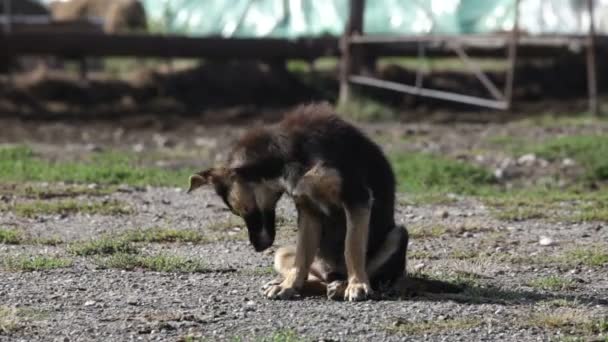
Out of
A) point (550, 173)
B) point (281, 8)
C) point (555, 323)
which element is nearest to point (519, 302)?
point (555, 323)

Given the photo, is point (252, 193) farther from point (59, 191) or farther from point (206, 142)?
point (206, 142)

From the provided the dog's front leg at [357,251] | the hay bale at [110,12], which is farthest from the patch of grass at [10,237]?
the hay bale at [110,12]

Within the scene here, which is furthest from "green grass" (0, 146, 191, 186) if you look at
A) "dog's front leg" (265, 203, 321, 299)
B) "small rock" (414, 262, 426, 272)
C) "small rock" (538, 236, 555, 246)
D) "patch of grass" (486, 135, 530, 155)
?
"dog's front leg" (265, 203, 321, 299)

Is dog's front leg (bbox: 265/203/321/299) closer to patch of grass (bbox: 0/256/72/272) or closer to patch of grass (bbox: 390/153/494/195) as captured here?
patch of grass (bbox: 0/256/72/272)

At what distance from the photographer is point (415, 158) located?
14672 millimetres

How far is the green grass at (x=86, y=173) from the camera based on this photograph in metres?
13.1

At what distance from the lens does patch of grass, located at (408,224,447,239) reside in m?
10.3

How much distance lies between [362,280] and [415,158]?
704 cm


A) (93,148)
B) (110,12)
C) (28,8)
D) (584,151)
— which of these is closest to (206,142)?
(93,148)

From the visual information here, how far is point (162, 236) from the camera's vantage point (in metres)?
10.0

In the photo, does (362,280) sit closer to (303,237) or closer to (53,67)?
(303,237)

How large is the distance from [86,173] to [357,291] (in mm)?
6121

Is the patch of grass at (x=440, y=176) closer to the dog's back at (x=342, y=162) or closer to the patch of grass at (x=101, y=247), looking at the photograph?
the patch of grass at (x=101, y=247)

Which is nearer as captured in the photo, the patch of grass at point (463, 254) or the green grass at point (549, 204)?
the patch of grass at point (463, 254)
